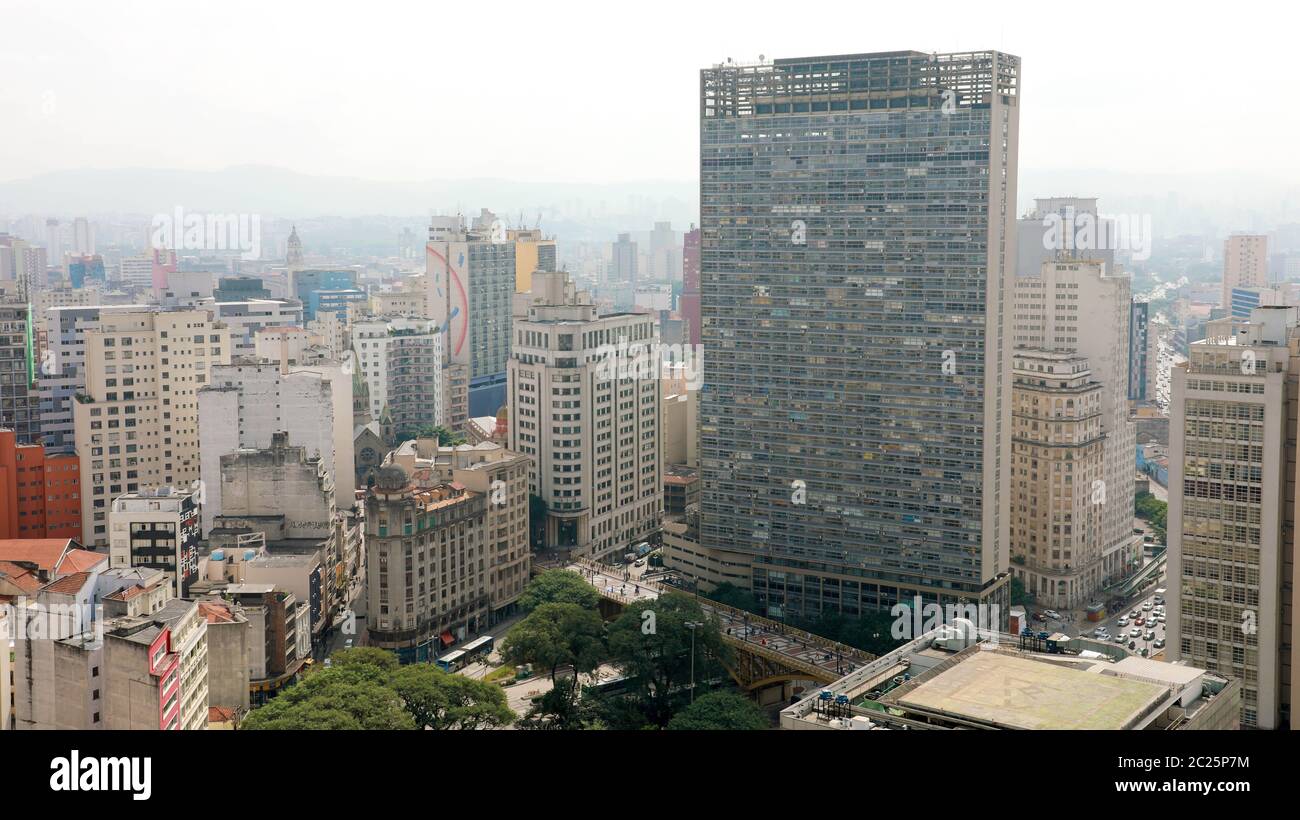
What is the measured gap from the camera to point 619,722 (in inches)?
487

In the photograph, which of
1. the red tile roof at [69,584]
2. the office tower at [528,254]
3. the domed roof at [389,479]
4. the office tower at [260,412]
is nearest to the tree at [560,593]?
the domed roof at [389,479]

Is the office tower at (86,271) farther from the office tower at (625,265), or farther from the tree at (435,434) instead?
the office tower at (625,265)

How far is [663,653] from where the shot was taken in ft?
42.3

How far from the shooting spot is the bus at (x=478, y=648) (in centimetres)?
1507

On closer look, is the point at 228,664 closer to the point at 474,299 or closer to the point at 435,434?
the point at 435,434

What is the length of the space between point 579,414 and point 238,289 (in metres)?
13.7

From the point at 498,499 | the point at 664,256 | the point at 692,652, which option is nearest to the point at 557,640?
the point at 692,652

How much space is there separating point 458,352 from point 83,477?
1450 centimetres

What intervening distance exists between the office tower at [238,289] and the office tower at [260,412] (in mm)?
12781

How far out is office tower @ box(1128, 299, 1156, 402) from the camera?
25609 mm
